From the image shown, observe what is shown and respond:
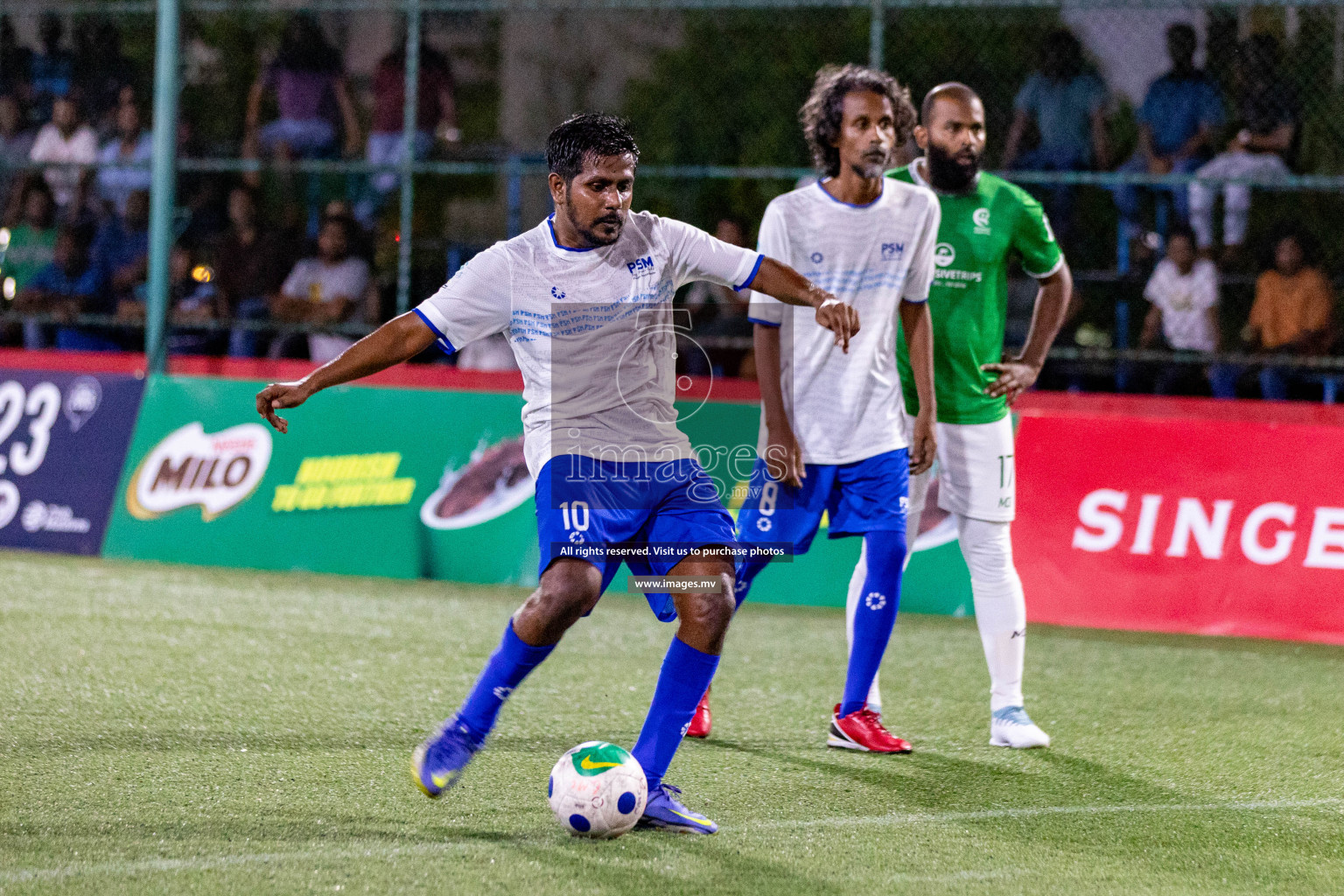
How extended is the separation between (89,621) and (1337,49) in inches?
356

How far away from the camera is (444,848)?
388 centimetres

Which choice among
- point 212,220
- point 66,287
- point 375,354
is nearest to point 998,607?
point 375,354

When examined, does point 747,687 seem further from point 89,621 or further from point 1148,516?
point 89,621

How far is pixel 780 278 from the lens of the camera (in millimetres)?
4266

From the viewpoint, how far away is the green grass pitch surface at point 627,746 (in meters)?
3.76

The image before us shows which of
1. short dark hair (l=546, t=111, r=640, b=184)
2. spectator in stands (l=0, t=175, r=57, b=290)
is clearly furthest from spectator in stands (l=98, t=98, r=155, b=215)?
short dark hair (l=546, t=111, r=640, b=184)

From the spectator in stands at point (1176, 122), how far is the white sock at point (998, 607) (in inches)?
209

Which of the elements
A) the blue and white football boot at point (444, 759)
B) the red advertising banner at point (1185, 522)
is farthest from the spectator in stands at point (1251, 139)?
the blue and white football boot at point (444, 759)

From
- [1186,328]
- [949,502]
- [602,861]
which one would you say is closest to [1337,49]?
[1186,328]

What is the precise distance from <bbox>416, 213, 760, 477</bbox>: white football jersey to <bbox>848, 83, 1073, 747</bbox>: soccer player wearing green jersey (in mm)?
1449

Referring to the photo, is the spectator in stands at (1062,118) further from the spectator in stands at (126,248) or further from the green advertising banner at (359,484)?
the spectator in stands at (126,248)

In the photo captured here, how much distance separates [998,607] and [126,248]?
863 centimetres

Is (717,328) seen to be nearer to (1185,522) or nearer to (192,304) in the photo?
(1185,522)

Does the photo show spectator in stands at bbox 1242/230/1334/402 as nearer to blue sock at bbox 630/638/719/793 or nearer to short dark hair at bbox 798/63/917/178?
short dark hair at bbox 798/63/917/178
